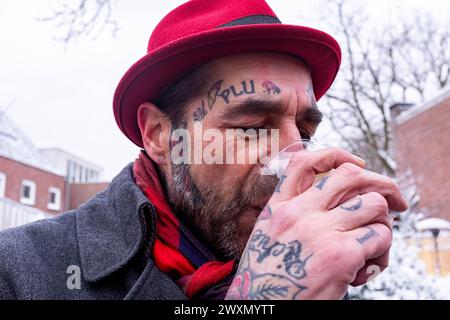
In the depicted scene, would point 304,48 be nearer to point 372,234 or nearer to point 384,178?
point 384,178

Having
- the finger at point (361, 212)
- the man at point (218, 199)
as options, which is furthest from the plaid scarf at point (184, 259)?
the finger at point (361, 212)

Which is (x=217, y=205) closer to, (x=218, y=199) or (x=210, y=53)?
(x=218, y=199)

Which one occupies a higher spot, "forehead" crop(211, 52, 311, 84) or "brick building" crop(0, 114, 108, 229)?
"forehead" crop(211, 52, 311, 84)

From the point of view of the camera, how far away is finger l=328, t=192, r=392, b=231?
109cm

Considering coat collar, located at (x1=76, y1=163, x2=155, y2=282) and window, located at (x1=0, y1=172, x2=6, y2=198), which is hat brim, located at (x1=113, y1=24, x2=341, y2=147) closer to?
coat collar, located at (x1=76, y1=163, x2=155, y2=282)

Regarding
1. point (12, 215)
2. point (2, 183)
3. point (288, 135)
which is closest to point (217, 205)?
point (288, 135)

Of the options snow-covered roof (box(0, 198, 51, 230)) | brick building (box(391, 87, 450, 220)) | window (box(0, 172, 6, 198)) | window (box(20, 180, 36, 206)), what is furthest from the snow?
window (box(20, 180, 36, 206))

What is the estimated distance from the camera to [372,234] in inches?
43.5

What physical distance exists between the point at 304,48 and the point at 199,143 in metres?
0.62

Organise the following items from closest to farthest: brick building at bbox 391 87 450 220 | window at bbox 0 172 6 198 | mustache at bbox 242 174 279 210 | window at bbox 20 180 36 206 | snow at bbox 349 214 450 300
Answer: mustache at bbox 242 174 279 210 < snow at bbox 349 214 450 300 < brick building at bbox 391 87 450 220 < window at bbox 0 172 6 198 < window at bbox 20 180 36 206

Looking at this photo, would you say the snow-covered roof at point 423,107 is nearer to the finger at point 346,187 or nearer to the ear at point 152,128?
the ear at point 152,128

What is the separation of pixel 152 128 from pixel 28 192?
29.2 m

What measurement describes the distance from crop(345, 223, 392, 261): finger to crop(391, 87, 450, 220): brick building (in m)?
17.6
